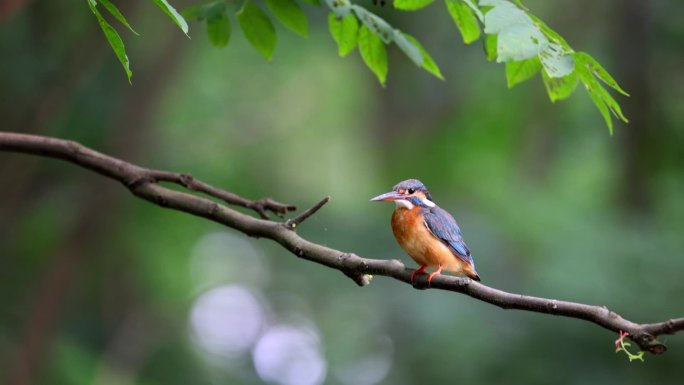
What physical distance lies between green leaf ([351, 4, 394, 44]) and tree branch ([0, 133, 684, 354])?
80 centimetres

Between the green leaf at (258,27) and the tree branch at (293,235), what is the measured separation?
69 cm

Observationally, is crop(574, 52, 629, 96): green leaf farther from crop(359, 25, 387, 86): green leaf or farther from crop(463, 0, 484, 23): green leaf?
crop(359, 25, 387, 86): green leaf

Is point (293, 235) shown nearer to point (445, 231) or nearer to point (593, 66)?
point (445, 231)

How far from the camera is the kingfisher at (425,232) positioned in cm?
368

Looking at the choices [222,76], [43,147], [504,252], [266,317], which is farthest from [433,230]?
[266,317]

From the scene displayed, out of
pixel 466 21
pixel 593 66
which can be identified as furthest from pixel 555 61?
pixel 466 21

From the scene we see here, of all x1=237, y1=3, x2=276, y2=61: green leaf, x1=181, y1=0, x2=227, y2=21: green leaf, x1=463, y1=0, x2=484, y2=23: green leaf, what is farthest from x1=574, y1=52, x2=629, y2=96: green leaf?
x1=181, y1=0, x2=227, y2=21: green leaf

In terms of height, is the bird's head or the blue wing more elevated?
the bird's head

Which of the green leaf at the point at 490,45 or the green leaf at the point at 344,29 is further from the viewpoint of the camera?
the green leaf at the point at 344,29

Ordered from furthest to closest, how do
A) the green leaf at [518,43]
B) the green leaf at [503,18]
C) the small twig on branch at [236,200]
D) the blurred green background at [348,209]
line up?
the blurred green background at [348,209] < the small twig on branch at [236,200] < the green leaf at [503,18] < the green leaf at [518,43]

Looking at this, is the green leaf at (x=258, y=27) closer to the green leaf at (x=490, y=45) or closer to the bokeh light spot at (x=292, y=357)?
the green leaf at (x=490, y=45)

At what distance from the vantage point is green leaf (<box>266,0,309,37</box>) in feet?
13.3

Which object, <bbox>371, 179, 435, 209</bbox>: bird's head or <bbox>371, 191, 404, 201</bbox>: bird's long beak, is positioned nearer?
<bbox>371, 191, 404, 201</bbox>: bird's long beak

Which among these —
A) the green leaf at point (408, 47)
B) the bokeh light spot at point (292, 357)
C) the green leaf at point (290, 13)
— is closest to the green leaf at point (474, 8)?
the green leaf at point (408, 47)
